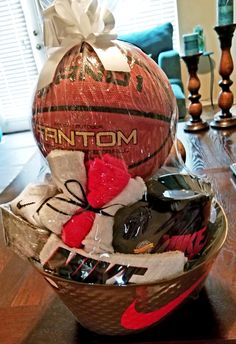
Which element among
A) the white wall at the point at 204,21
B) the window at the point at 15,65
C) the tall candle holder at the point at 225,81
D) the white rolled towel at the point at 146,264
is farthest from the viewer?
the window at the point at 15,65

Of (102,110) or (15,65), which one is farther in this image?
(15,65)

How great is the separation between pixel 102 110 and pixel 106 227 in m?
0.15

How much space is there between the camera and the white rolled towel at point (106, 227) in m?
0.41

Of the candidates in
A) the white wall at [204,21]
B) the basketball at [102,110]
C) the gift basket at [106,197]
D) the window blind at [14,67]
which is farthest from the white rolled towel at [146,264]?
the window blind at [14,67]

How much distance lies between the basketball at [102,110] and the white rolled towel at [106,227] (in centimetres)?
6

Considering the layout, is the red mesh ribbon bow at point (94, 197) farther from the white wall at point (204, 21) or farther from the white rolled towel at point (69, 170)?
the white wall at point (204, 21)

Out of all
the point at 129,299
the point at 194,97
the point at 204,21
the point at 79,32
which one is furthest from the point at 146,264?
the point at 204,21

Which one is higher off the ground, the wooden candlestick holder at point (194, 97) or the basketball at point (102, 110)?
the basketball at point (102, 110)

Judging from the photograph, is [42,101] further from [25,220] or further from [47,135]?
[25,220]

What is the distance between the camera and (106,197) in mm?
408

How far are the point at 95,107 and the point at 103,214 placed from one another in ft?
0.44

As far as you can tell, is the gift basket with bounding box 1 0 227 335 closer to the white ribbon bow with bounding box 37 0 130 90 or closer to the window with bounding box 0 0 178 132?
the white ribbon bow with bounding box 37 0 130 90

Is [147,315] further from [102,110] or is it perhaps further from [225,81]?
[225,81]

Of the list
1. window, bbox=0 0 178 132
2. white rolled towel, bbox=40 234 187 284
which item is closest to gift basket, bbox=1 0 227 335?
white rolled towel, bbox=40 234 187 284
